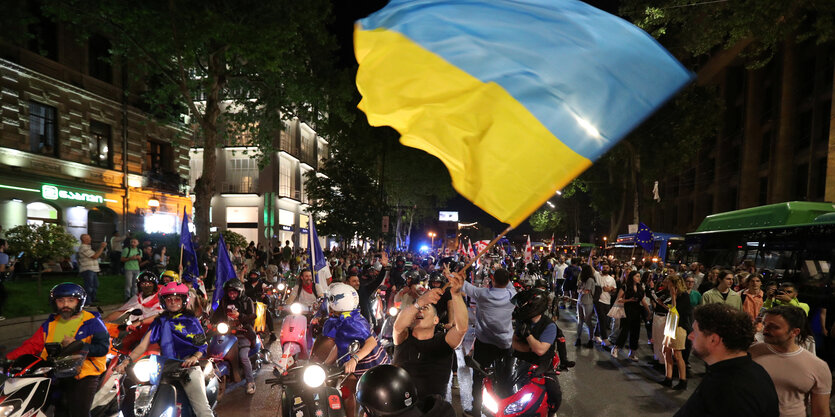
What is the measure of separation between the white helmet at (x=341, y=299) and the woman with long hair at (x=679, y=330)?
5665 millimetres

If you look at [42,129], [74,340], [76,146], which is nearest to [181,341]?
[74,340]

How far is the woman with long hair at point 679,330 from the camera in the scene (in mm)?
7496

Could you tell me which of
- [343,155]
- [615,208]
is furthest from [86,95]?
[615,208]

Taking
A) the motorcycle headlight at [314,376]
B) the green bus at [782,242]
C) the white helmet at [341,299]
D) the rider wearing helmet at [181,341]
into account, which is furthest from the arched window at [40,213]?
the green bus at [782,242]

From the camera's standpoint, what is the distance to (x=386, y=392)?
265 cm

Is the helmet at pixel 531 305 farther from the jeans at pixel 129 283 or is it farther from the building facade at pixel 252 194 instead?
the building facade at pixel 252 194

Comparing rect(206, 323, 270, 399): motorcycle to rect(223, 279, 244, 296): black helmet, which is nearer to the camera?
rect(206, 323, 270, 399): motorcycle

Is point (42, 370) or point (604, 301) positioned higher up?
point (42, 370)

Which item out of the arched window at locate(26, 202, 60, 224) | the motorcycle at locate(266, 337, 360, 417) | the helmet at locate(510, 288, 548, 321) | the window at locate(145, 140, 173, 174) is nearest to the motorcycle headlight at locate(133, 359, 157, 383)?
the motorcycle at locate(266, 337, 360, 417)

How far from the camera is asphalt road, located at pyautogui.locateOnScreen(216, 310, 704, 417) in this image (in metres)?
6.32

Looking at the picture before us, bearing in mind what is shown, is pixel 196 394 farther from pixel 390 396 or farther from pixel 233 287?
pixel 390 396

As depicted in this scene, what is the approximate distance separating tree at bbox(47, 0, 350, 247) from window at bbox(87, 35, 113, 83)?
7266mm

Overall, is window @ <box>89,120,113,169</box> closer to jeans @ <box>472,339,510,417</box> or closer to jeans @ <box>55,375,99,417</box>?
jeans @ <box>55,375,99,417</box>

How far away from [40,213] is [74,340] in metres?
20.8
